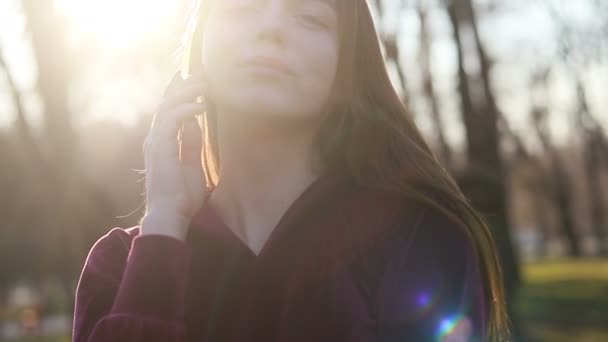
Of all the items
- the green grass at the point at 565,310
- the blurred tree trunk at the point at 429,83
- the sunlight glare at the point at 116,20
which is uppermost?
the sunlight glare at the point at 116,20

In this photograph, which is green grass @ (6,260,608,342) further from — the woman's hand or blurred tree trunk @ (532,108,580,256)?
the woman's hand

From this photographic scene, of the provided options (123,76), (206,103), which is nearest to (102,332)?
(206,103)

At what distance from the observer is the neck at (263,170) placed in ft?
5.86

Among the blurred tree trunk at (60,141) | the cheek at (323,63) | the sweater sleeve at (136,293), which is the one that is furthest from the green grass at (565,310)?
the sweater sleeve at (136,293)

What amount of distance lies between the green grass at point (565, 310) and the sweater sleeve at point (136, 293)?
9.01 meters

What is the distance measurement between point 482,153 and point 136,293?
912 centimetres

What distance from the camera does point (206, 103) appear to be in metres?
1.84

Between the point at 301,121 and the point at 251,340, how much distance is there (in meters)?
0.44

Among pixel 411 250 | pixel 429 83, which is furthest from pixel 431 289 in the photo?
pixel 429 83

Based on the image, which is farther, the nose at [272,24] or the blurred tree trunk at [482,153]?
the blurred tree trunk at [482,153]

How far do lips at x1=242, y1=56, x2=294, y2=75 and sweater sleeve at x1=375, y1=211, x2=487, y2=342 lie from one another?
39 cm

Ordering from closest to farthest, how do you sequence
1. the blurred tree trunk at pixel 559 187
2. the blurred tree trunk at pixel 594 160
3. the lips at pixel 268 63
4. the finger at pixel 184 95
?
the lips at pixel 268 63 < the finger at pixel 184 95 < the blurred tree trunk at pixel 594 160 < the blurred tree trunk at pixel 559 187

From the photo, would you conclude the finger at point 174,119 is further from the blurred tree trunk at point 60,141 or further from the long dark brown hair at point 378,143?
the blurred tree trunk at point 60,141

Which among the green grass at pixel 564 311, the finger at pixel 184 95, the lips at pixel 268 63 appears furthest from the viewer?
the green grass at pixel 564 311
